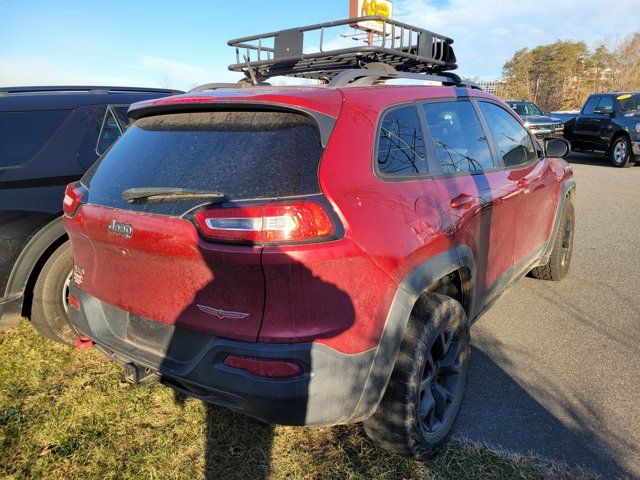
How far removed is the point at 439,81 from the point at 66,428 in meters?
3.00

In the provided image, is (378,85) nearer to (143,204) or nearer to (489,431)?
(143,204)

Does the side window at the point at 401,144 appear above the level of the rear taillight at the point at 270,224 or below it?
above

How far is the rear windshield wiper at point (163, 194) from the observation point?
188cm

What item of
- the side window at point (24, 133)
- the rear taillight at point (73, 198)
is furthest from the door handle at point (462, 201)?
the side window at point (24, 133)

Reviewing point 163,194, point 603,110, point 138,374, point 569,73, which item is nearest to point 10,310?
point 138,374

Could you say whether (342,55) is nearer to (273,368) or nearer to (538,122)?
(273,368)

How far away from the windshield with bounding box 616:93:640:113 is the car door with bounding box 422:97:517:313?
12.3m

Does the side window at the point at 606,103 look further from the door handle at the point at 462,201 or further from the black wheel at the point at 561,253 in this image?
the door handle at the point at 462,201

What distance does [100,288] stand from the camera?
7.57 feet

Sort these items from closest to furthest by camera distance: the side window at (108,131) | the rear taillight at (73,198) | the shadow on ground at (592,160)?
the rear taillight at (73,198) → the side window at (108,131) → the shadow on ground at (592,160)

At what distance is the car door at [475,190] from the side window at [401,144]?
0.13 meters

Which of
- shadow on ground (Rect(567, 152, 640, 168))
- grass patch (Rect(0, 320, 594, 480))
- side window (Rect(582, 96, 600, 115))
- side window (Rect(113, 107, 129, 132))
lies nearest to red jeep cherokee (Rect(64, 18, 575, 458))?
grass patch (Rect(0, 320, 594, 480))

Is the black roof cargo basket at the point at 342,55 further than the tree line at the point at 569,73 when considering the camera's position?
No

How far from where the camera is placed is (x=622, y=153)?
42.8 ft
